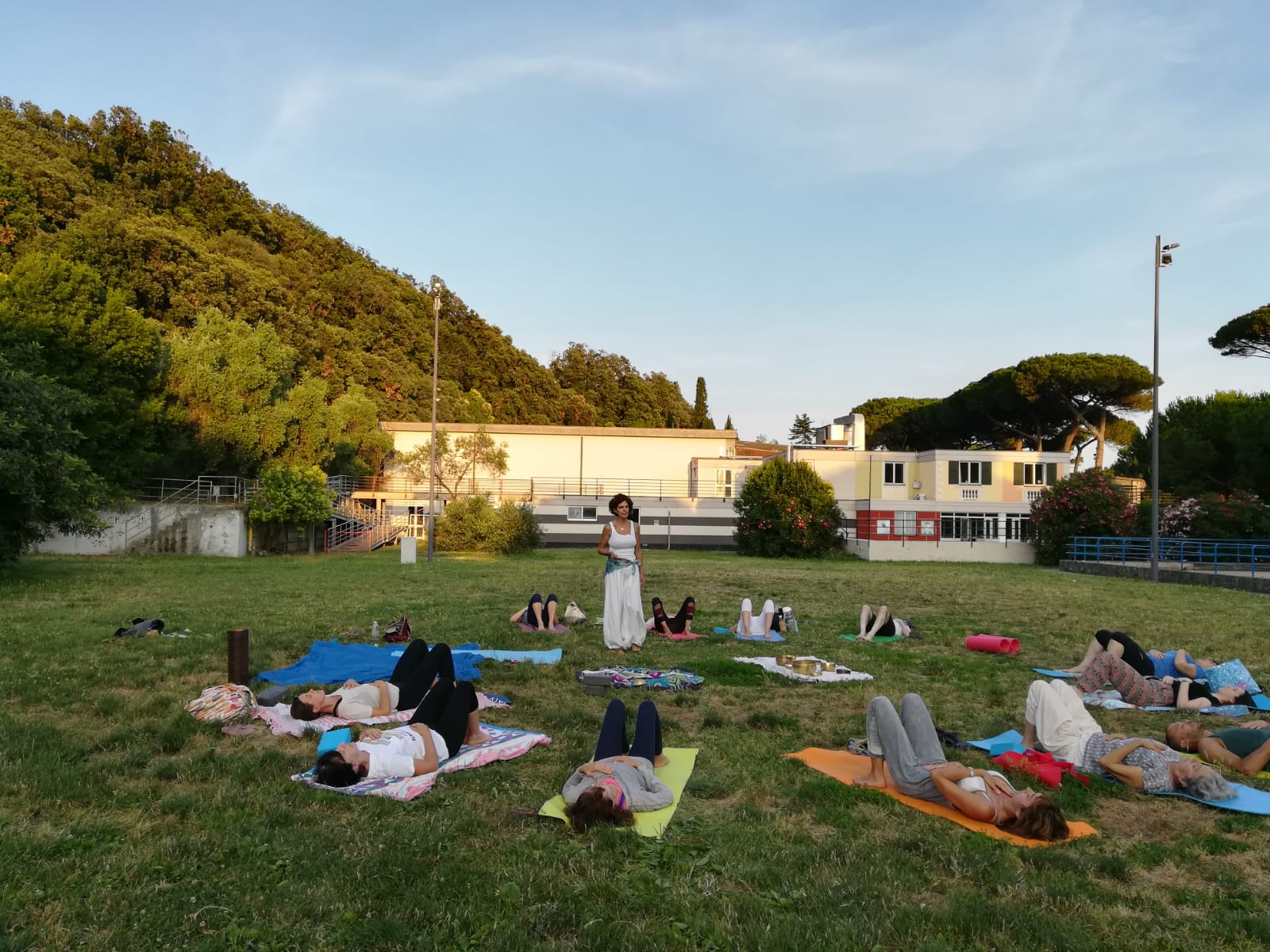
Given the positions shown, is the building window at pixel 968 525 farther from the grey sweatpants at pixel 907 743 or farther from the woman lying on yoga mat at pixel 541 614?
the grey sweatpants at pixel 907 743

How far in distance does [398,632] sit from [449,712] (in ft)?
17.3

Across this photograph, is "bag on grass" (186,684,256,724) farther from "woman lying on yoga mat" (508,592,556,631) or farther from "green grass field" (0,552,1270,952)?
"woman lying on yoga mat" (508,592,556,631)

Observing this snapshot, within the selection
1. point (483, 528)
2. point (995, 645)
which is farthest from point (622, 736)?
point (483, 528)

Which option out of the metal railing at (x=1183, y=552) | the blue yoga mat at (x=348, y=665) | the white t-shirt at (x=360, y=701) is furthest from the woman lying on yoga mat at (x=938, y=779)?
the metal railing at (x=1183, y=552)

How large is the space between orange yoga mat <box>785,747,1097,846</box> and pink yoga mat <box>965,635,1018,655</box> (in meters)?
5.49

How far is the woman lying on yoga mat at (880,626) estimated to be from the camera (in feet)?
37.9

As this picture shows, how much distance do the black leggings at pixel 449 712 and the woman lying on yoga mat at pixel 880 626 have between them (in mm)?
6924

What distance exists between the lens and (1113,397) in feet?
174

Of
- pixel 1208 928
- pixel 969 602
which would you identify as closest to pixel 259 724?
pixel 1208 928

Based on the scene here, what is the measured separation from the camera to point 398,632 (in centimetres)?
1079

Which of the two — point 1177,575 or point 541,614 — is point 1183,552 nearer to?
point 1177,575

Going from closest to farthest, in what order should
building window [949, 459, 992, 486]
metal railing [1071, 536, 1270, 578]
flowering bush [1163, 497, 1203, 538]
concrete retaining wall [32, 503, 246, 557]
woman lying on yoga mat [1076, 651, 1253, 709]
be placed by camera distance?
woman lying on yoga mat [1076, 651, 1253, 709], metal railing [1071, 536, 1270, 578], concrete retaining wall [32, 503, 246, 557], flowering bush [1163, 497, 1203, 538], building window [949, 459, 992, 486]

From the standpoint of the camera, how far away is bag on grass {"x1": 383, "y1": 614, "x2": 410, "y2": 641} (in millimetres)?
10727

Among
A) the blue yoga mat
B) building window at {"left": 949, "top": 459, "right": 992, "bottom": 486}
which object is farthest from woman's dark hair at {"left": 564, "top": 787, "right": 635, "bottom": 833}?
building window at {"left": 949, "top": 459, "right": 992, "bottom": 486}
